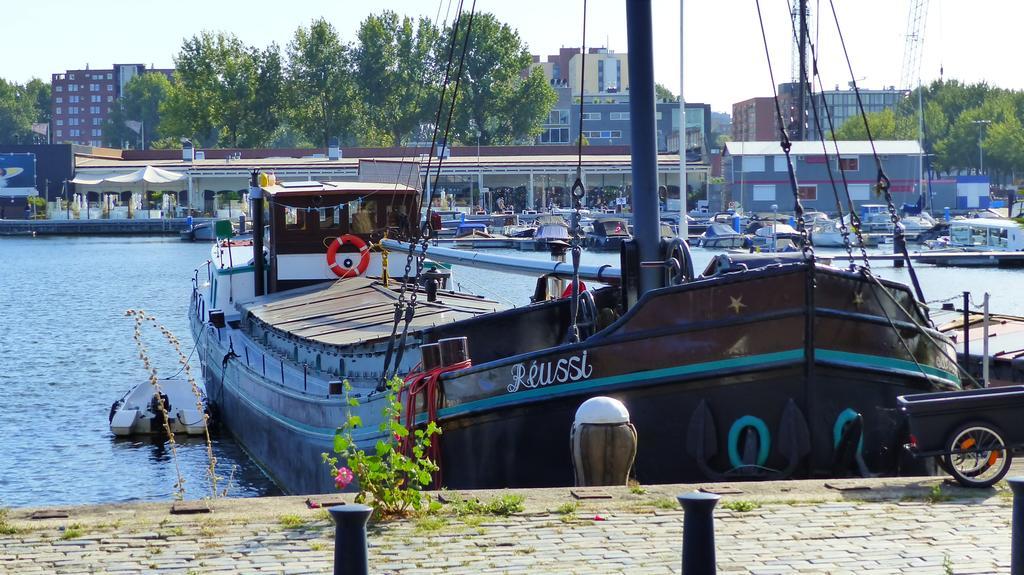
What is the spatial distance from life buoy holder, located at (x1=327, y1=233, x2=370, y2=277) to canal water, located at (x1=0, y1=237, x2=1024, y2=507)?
3676 mm

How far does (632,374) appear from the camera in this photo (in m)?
11.8

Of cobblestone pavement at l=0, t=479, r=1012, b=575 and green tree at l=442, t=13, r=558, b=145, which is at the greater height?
green tree at l=442, t=13, r=558, b=145

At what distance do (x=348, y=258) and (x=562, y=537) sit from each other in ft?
48.6

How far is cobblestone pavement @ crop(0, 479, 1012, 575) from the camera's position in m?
7.68

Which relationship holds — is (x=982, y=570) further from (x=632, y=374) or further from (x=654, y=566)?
(x=632, y=374)

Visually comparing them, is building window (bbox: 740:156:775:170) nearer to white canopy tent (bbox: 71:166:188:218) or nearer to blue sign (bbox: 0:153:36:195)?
white canopy tent (bbox: 71:166:188:218)

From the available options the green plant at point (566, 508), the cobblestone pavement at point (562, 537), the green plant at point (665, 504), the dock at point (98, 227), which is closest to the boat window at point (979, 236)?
the dock at point (98, 227)

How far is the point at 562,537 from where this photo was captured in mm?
8336

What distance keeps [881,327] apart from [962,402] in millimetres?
2288

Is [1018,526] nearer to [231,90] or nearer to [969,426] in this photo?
[969,426]

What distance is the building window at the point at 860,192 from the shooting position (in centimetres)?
10700

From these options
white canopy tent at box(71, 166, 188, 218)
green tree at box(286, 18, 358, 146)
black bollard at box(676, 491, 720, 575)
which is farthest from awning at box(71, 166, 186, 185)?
black bollard at box(676, 491, 720, 575)

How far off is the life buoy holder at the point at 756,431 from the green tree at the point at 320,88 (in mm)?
130680

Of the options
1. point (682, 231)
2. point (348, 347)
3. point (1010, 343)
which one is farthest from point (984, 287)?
point (348, 347)
